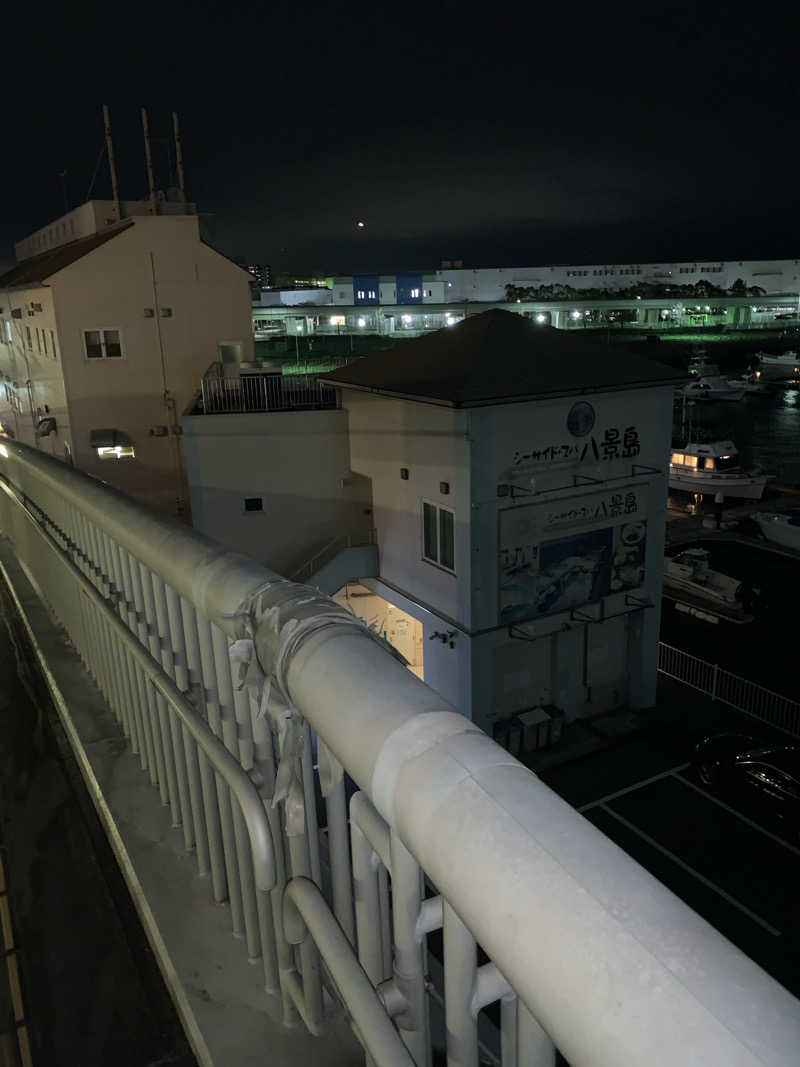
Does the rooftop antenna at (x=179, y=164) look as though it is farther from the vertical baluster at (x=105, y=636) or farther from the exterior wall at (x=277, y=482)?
the vertical baluster at (x=105, y=636)

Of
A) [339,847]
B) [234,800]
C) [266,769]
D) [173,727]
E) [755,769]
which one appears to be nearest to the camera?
[339,847]

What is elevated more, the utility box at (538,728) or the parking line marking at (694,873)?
the utility box at (538,728)

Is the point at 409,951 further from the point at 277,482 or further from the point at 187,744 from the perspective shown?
the point at 277,482

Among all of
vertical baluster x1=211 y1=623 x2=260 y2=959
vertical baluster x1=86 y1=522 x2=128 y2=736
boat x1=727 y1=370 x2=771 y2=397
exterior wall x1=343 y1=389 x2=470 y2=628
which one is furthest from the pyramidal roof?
boat x1=727 y1=370 x2=771 y2=397

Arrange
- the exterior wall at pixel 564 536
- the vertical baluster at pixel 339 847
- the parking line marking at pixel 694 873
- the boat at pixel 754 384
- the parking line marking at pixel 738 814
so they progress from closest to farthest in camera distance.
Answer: the vertical baluster at pixel 339 847 < the parking line marking at pixel 694 873 < the parking line marking at pixel 738 814 < the exterior wall at pixel 564 536 < the boat at pixel 754 384

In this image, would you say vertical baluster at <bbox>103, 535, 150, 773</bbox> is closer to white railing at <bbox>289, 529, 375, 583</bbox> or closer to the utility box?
the utility box

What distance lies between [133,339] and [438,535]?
44.2 ft

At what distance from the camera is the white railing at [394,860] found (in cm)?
101

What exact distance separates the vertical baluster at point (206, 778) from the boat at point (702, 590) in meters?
22.4

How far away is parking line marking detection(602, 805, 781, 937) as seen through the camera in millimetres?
12281

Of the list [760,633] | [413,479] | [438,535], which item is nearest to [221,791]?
[438,535]

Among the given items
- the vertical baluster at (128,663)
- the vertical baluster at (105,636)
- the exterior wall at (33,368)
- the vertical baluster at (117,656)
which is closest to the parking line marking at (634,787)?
the vertical baluster at (105,636)

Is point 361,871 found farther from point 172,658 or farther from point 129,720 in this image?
point 129,720

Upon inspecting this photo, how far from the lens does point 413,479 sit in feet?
56.6
